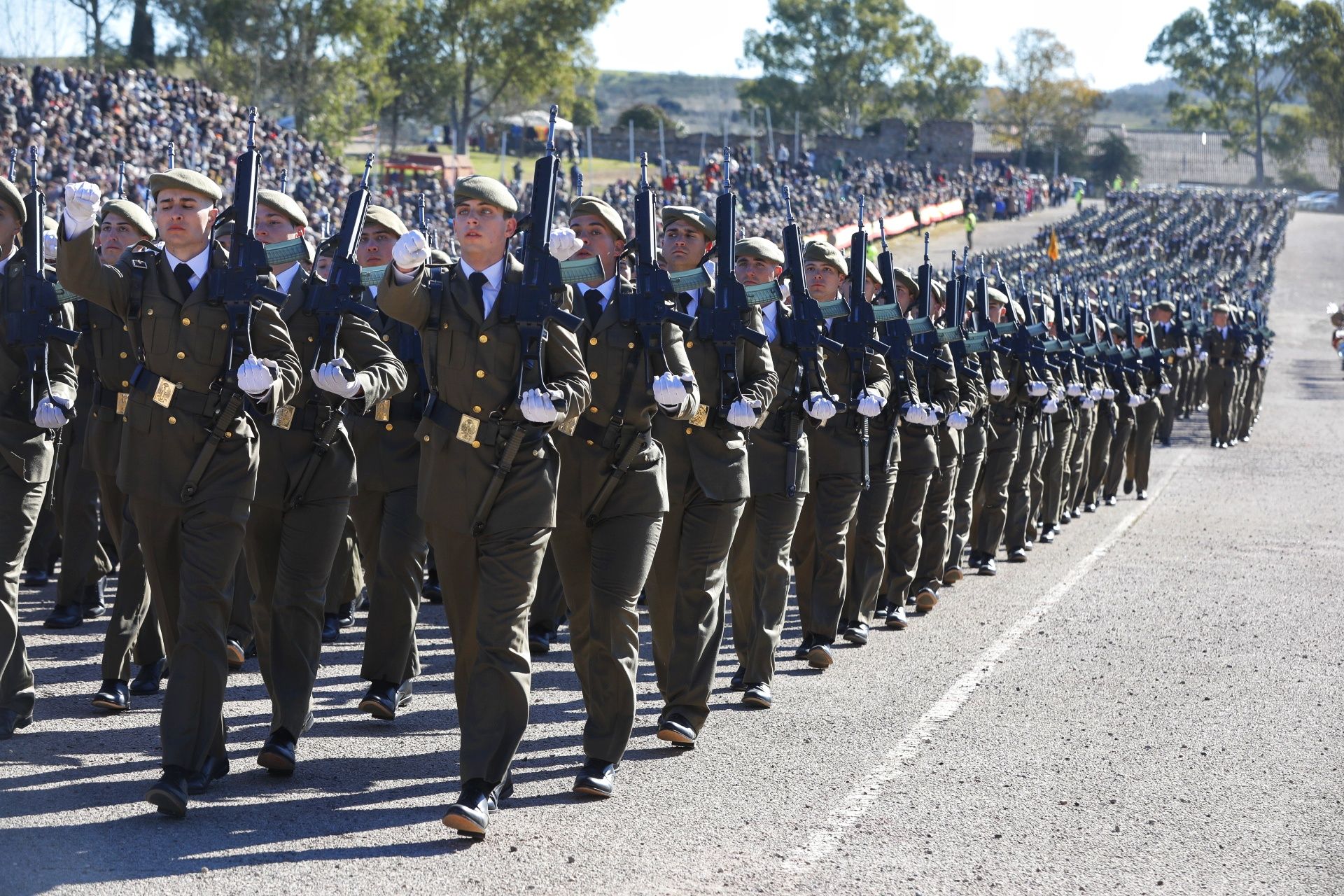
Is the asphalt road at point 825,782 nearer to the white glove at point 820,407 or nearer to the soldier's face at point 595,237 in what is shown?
the white glove at point 820,407

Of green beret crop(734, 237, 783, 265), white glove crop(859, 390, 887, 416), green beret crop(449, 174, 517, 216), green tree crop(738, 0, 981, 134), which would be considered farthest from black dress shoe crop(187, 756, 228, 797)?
green tree crop(738, 0, 981, 134)

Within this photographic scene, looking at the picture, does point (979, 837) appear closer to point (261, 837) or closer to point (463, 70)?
point (261, 837)

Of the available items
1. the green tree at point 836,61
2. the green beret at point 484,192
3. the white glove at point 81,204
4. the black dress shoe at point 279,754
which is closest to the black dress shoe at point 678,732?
the black dress shoe at point 279,754

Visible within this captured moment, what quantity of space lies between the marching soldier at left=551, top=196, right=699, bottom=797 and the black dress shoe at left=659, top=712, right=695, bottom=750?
0.58 metres

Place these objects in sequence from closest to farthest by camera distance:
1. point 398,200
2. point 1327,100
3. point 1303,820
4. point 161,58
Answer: point 1303,820
point 398,200
point 161,58
point 1327,100

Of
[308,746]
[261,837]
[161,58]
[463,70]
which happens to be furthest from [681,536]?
[463,70]

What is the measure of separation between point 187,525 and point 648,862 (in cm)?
197

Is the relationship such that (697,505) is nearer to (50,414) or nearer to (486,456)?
(486,456)

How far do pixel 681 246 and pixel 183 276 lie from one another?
2272mm

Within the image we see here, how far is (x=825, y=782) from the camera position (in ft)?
21.3

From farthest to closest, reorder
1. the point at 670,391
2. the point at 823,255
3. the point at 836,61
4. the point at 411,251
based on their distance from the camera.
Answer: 1. the point at 836,61
2. the point at 823,255
3. the point at 670,391
4. the point at 411,251

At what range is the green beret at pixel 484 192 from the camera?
19.1ft

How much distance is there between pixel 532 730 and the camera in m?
7.31

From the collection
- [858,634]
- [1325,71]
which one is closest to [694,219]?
[858,634]
